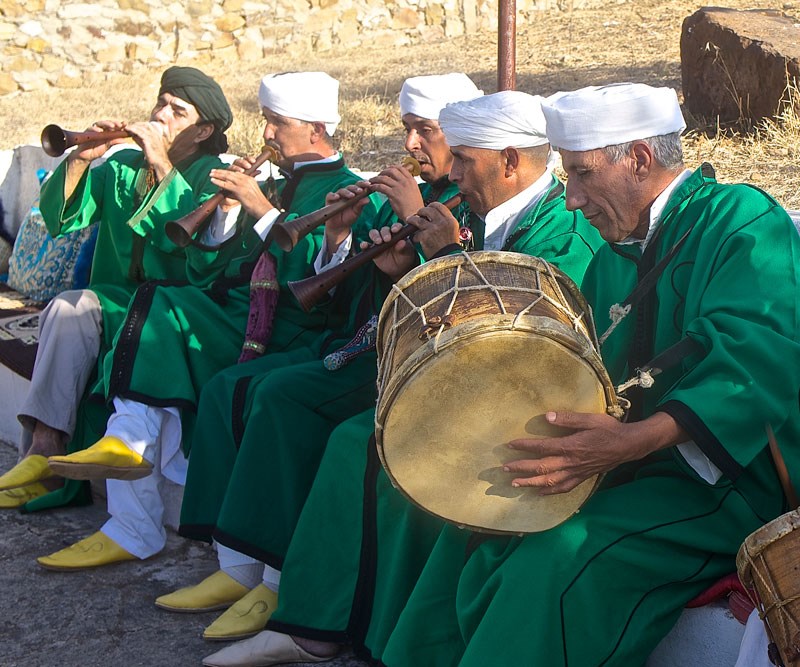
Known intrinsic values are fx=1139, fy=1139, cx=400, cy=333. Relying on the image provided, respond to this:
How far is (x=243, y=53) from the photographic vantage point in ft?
43.1

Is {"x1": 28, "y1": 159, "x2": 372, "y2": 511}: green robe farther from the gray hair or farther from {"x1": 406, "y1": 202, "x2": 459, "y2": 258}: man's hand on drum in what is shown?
the gray hair

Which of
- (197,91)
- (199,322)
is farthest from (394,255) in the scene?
(197,91)

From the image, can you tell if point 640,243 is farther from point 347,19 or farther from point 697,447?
point 347,19

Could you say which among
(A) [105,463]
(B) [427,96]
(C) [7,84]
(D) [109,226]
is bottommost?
(C) [7,84]

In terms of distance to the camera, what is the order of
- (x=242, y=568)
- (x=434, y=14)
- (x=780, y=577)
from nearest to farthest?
1. (x=780, y=577)
2. (x=242, y=568)
3. (x=434, y=14)

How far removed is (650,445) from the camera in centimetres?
250

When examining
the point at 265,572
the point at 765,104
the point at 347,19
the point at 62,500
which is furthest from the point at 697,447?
the point at 347,19

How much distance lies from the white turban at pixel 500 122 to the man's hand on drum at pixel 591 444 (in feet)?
4.53

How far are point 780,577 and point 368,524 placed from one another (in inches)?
62.2

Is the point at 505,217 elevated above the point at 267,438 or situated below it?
above

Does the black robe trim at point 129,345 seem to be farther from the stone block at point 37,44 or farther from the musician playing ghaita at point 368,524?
the stone block at point 37,44

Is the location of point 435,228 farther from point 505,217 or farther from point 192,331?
point 192,331

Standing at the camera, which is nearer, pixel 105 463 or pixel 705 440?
pixel 705 440

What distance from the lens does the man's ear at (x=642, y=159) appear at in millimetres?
2947
